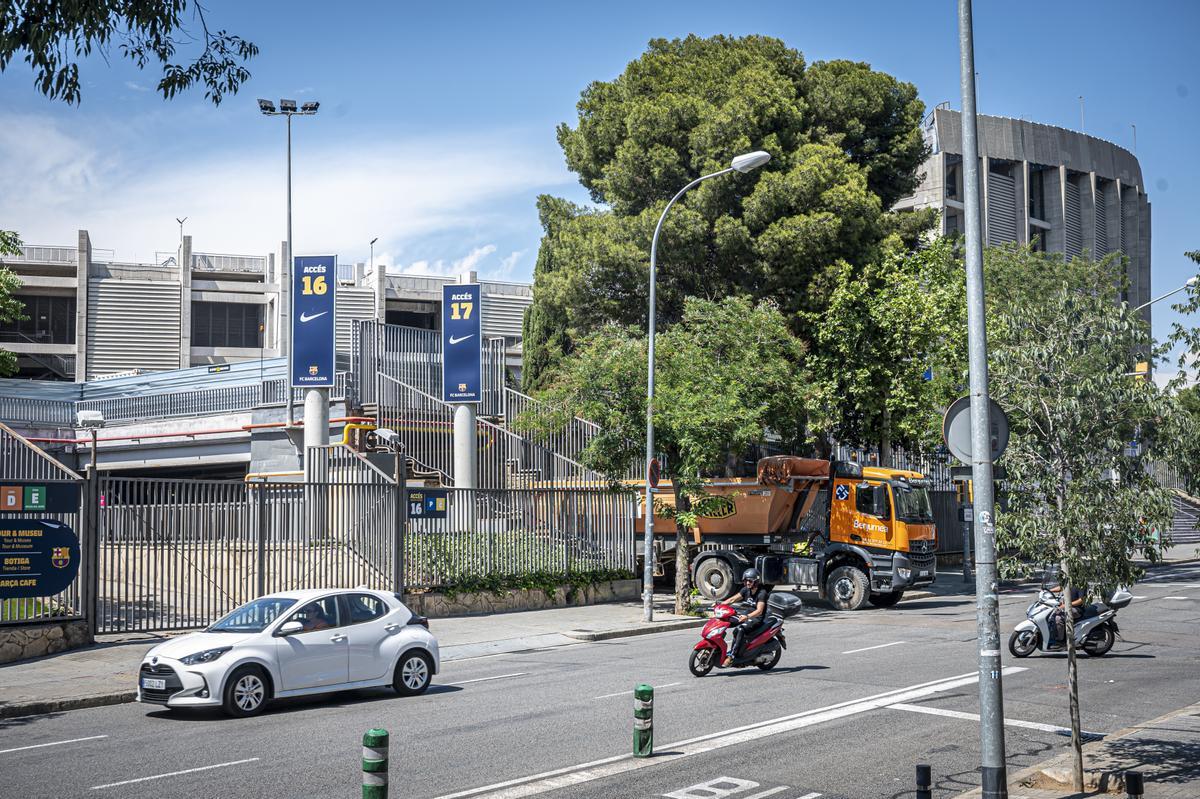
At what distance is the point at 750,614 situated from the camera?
649 inches

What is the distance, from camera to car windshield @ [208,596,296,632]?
1339 cm

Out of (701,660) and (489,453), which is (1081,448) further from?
(489,453)

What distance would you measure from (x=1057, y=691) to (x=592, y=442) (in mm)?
12996

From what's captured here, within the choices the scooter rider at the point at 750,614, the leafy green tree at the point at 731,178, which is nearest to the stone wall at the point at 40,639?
the scooter rider at the point at 750,614

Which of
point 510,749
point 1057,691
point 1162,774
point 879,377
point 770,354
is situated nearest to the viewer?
point 1162,774

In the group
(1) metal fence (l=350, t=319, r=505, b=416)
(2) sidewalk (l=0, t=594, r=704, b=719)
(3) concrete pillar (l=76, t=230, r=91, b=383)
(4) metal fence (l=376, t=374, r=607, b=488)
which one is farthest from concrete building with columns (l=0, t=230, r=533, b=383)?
(2) sidewalk (l=0, t=594, r=704, b=719)

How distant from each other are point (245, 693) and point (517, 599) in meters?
12.3

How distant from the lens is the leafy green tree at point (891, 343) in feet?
103

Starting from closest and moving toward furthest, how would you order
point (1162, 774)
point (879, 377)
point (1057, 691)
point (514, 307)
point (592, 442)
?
point (1162, 774) < point (1057, 691) < point (592, 442) < point (879, 377) < point (514, 307)

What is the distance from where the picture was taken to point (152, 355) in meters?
62.2

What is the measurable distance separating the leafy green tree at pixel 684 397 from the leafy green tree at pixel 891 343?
525 centimetres

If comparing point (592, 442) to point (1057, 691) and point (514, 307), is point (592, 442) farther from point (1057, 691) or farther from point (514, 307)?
point (514, 307)

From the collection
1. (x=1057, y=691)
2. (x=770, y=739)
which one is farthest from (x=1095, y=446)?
(x=1057, y=691)

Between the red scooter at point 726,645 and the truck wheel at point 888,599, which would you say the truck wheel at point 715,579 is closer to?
the truck wheel at point 888,599
